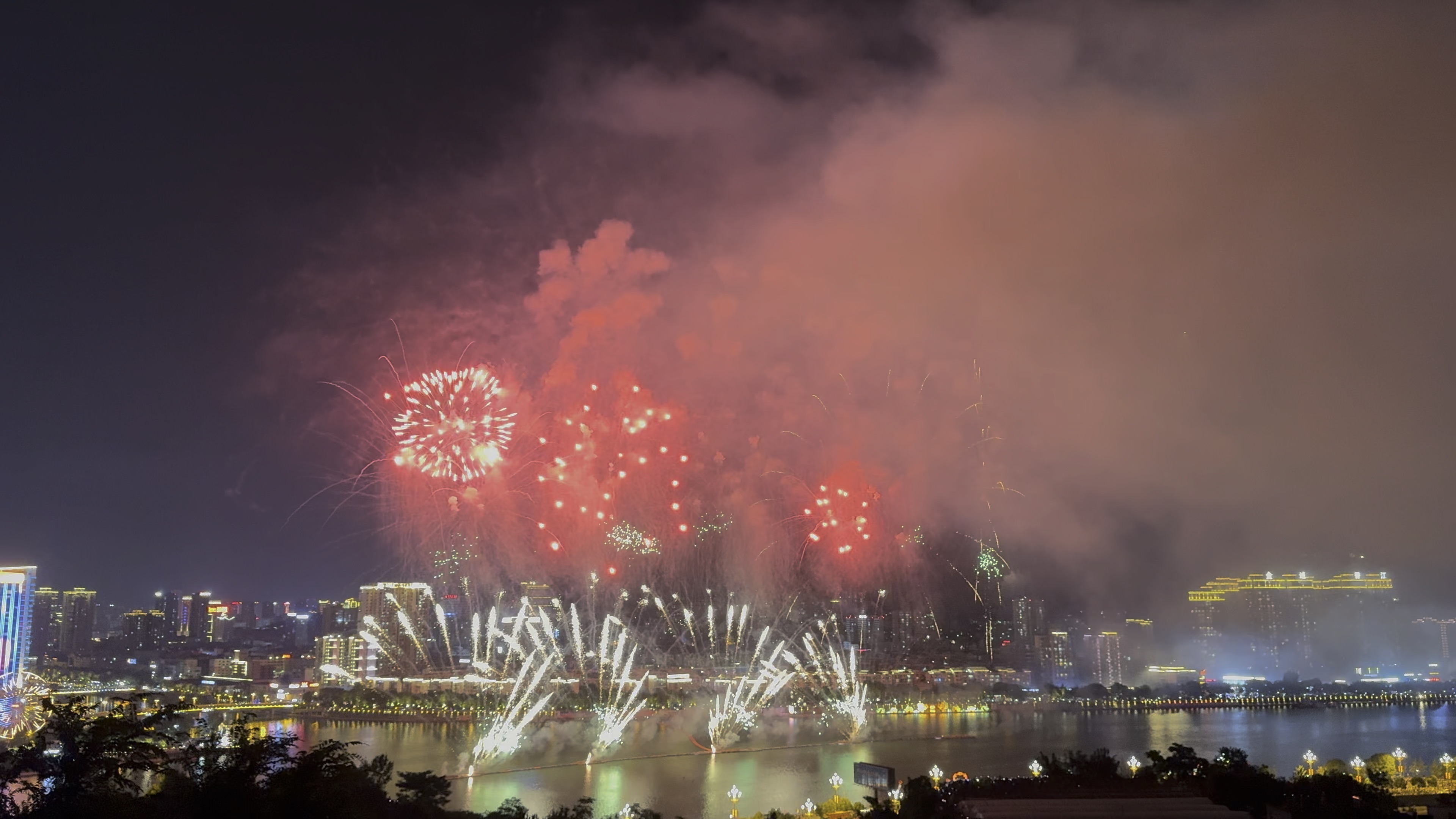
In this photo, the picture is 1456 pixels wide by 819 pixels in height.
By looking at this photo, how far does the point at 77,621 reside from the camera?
183 feet

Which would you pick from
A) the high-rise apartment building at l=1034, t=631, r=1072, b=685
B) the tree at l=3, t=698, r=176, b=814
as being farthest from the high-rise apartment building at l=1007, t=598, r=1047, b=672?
the tree at l=3, t=698, r=176, b=814

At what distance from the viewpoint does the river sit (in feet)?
59.7

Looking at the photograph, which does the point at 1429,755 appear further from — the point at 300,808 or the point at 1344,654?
the point at 1344,654

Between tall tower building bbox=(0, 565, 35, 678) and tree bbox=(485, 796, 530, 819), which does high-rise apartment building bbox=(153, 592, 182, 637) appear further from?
tree bbox=(485, 796, 530, 819)

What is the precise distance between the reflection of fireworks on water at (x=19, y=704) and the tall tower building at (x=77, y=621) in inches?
1274

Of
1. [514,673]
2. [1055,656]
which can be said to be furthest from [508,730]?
[1055,656]

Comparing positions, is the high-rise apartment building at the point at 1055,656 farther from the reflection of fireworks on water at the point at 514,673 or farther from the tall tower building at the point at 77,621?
the tall tower building at the point at 77,621

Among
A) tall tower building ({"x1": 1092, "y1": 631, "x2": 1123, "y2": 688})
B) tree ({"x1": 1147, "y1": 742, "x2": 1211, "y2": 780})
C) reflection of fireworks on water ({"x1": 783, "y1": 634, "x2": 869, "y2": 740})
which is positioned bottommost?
tall tower building ({"x1": 1092, "y1": 631, "x2": 1123, "y2": 688})

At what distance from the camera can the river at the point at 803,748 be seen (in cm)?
1819

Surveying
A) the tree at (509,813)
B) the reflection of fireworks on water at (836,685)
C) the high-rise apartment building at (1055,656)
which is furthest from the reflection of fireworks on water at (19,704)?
the high-rise apartment building at (1055,656)

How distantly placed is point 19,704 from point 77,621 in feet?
122

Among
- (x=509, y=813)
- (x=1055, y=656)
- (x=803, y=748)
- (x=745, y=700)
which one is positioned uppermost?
(x=509, y=813)

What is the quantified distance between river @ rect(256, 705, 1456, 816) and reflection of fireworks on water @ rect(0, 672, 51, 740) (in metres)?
6.67

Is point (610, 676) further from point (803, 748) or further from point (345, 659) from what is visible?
point (345, 659)
